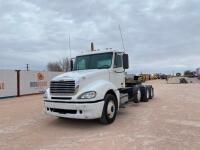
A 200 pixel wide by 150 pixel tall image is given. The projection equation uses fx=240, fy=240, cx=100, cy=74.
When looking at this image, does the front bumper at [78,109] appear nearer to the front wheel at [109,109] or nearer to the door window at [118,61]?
the front wheel at [109,109]

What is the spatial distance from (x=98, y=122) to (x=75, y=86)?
1.68 metres

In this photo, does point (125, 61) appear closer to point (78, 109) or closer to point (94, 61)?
point (94, 61)

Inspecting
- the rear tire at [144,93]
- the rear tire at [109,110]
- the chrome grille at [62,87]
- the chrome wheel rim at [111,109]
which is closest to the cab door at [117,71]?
the rear tire at [109,110]

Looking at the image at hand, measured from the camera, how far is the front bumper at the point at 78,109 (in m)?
7.25

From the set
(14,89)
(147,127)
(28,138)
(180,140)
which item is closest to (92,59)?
(147,127)

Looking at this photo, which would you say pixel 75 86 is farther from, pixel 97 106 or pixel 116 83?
pixel 116 83

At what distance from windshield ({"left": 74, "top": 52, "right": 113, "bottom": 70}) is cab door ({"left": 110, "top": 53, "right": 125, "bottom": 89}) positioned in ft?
0.81

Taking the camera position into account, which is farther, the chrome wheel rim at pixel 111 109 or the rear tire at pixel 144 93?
the rear tire at pixel 144 93

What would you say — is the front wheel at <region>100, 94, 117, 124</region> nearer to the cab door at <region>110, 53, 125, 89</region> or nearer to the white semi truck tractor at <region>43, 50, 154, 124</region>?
the white semi truck tractor at <region>43, 50, 154, 124</region>

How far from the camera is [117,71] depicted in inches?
370

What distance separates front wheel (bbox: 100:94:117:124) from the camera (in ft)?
25.7

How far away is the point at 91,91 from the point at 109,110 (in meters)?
1.11

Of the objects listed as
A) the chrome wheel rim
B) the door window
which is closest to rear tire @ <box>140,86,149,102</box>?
the door window

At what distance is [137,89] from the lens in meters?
12.6
